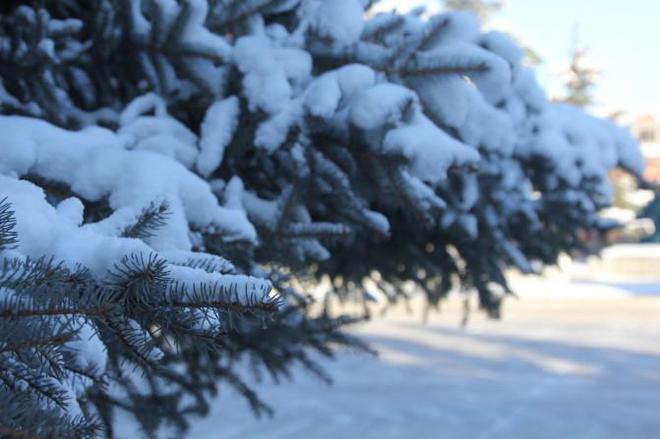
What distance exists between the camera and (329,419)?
732cm

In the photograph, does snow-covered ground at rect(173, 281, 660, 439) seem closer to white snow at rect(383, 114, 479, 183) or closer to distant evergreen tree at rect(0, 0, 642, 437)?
distant evergreen tree at rect(0, 0, 642, 437)

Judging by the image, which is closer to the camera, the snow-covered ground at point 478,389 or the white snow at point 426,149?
the white snow at point 426,149

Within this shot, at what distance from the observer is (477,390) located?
8578mm

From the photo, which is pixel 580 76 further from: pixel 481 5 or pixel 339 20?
pixel 339 20

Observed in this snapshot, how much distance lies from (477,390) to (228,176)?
6859mm

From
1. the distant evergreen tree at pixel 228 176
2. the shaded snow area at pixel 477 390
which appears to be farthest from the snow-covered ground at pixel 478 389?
the distant evergreen tree at pixel 228 176

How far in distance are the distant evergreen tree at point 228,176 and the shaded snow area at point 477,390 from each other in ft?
5.29

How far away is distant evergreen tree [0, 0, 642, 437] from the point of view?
1018 millimetres

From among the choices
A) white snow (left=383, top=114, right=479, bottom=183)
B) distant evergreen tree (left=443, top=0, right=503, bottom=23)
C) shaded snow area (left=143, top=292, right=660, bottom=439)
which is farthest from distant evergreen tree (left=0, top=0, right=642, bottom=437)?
distant evergreen tree (left=443, top=0, right=503, bottom=23)

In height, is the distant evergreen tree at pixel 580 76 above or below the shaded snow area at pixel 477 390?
above

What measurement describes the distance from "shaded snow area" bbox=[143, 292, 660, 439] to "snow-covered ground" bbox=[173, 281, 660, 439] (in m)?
0.01

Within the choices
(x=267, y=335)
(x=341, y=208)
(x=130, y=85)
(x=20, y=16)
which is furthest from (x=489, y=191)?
(x=20, y=16)

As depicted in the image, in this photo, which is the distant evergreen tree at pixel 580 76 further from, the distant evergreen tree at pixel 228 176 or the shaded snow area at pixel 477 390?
the distant evergreen tree at pixel 228 176

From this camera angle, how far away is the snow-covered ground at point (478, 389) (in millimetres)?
6957
